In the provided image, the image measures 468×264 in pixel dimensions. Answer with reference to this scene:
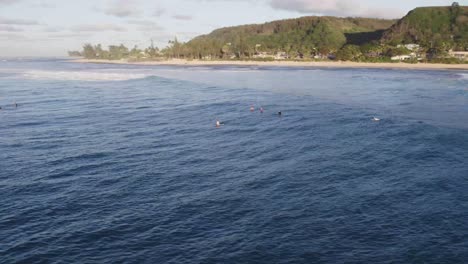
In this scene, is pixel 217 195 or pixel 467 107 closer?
pixel 217 195

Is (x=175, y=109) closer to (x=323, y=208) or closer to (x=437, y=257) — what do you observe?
(x=323, y=208)

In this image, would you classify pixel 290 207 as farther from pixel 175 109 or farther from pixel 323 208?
pixel 175 109

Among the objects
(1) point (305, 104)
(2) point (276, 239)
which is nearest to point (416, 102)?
(1) point (305, 104)

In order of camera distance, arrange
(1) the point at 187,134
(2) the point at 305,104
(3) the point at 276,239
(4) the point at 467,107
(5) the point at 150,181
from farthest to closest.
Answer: (2) the point at 305,104 → (4) the point at 467,107 → (1) the point at 187,134 → (5) the point at 150,181 → (3) the point at 276,239

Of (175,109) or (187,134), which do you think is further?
(175,109)

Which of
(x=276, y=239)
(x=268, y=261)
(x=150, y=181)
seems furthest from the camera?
(x=150, y=181)

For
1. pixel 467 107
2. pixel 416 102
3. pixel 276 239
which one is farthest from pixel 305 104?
pixel 276 239
